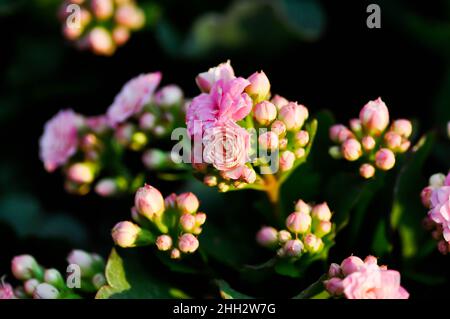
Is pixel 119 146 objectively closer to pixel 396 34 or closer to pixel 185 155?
pixel 185 155

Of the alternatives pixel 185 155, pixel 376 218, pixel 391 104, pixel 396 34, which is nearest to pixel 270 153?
pixel 185 155

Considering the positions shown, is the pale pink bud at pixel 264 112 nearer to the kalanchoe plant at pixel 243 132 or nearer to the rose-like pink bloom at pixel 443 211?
the kalanchoe plant at pixel 243 132

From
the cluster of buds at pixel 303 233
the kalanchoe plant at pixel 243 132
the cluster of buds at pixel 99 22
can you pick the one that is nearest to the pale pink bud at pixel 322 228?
the cluster of buds at pixel 303 233

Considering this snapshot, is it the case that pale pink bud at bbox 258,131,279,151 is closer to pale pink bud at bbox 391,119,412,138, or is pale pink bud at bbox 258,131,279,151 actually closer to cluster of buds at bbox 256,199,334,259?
cluster of buds at bbox 256,199,334,259

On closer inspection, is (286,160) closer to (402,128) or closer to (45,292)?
(402,128)
